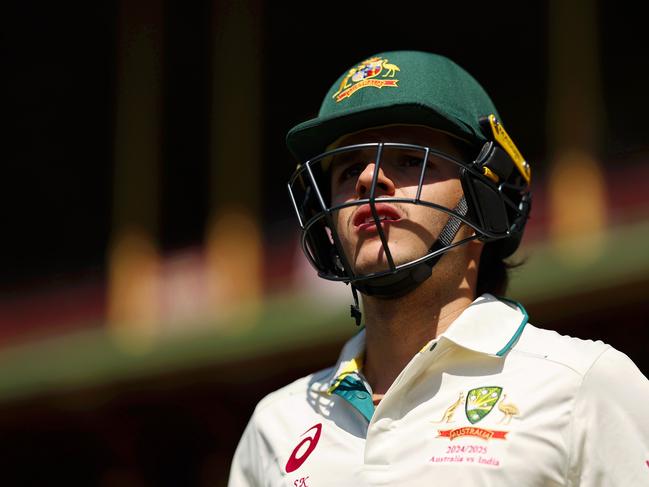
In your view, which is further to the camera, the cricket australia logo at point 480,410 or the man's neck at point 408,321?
the man's neck at point 408,321

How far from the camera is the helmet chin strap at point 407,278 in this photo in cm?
197

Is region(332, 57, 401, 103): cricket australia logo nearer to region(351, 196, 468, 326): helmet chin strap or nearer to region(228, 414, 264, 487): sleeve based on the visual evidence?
region(351, 196, 468, 326): helmet chin strap

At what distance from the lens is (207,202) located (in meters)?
7.56

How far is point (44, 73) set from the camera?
7.89m

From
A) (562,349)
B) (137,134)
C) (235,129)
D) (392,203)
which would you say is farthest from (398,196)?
(137,134)

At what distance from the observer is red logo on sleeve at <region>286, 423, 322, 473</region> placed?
1935mm

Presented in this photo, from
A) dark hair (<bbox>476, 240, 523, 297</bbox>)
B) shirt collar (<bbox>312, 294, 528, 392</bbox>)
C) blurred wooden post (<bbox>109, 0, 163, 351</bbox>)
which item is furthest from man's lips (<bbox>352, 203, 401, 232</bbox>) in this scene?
blurred wooden post (<bbox>109, 0, 163, 351</bbox>)

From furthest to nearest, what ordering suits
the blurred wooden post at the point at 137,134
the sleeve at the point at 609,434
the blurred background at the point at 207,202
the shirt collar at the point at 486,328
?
the blurred wooden post at the point at 137,134 < the blurred background at the point at 207,202 < the shirt collar at the point at 486,328 < the sleeve at the point at 609,434

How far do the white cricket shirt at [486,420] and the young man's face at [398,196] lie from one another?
17cm

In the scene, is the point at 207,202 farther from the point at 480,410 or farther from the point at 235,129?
the point at 480,410

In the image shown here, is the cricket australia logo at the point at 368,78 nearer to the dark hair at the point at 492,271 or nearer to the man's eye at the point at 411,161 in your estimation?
the man's eye at the point at 411,161

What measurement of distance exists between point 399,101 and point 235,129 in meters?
4.79

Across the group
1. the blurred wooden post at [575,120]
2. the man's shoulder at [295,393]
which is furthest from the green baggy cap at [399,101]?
the blurred wooden post at [575,120]

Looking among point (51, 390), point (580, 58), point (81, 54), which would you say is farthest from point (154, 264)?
point (580, 58)
